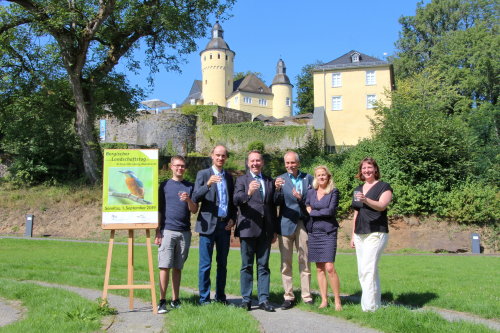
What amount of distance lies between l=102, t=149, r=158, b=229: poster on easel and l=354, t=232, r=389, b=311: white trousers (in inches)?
109

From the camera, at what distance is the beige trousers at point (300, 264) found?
6438 millimetres

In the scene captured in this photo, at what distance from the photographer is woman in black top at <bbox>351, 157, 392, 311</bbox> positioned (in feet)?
19.4

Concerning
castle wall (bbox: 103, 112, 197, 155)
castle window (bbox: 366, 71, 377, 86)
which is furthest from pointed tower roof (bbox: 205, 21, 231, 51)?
castle window (bbox: 366, 71, 377, 86)

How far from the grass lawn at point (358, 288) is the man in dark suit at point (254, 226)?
0.57m

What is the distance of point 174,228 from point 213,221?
0.53 m

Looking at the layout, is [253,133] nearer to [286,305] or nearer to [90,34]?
[90,34]

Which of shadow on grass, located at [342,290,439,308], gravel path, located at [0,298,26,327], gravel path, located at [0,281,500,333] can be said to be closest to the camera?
gravel path, located at [0,281,500,333]

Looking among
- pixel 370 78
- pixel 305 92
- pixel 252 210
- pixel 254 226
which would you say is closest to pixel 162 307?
pixel 254 226

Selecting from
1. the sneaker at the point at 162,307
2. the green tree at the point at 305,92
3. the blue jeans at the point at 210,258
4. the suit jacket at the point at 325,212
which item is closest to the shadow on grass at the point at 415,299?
the suit jacket at the point at 325,212

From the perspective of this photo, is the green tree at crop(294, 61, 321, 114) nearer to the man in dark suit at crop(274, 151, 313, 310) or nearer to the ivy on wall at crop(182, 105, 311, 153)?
the ivy on wall at crop(182, 105, 311, 153)

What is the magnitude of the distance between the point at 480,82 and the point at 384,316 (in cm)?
4076

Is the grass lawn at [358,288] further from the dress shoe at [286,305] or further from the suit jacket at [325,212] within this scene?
the suit jacket at [325,212]

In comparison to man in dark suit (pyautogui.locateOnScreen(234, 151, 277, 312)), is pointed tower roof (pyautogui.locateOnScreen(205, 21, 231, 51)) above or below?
above

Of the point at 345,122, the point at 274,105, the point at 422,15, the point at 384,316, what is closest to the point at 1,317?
the point at 384,316
